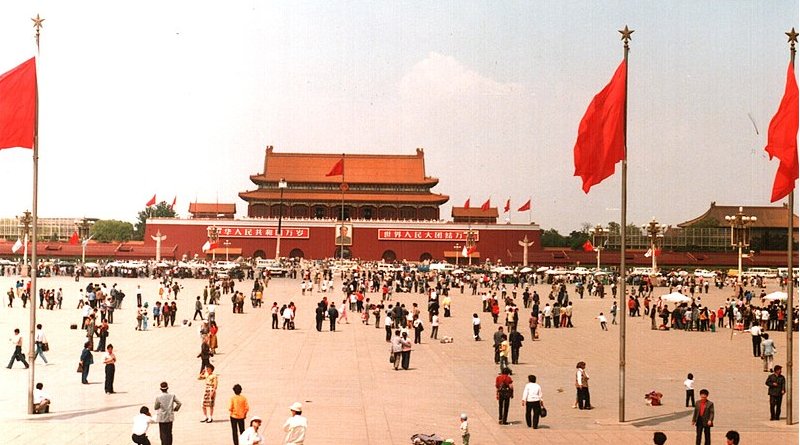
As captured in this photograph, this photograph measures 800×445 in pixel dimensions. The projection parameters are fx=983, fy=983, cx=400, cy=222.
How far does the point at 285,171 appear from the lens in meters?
82.3

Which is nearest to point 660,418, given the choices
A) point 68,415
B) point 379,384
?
point 379,384

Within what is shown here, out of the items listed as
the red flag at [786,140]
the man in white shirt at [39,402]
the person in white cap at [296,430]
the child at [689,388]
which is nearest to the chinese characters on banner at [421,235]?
the child at [689,388]

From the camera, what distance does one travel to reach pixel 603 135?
13.5 meters

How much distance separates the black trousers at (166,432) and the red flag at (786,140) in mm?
8140

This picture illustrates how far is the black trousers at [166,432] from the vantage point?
1089 centimetres

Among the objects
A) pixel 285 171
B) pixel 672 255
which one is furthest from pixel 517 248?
pixel 285 171

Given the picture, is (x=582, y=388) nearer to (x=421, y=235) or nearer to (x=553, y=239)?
(x=421, y=235)

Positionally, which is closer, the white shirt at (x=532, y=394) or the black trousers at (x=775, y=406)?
the white shirt at (x=532, y=394)

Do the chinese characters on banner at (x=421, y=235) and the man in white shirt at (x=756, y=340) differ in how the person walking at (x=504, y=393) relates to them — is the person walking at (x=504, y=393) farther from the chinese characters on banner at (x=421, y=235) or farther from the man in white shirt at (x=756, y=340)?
the chinese characters on banner at (x=421, y=235)

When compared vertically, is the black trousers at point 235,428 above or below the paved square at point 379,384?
above

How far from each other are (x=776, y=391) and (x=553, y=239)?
8970cm

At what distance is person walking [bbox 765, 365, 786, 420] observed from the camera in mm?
13539

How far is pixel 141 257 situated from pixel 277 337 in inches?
1992

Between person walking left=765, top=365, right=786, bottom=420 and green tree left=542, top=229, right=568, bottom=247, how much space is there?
86.3 metres
